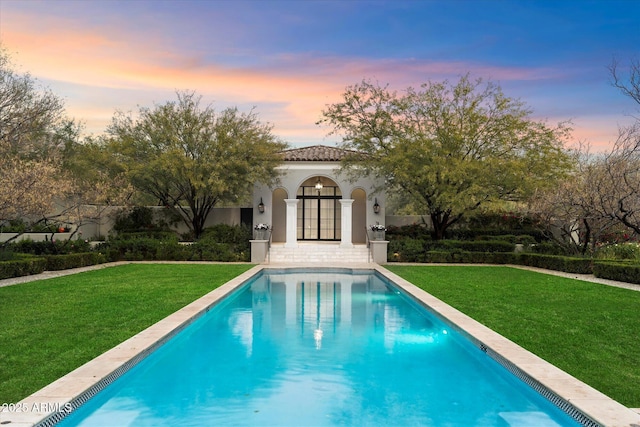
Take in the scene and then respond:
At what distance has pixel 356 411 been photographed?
5.23 metres

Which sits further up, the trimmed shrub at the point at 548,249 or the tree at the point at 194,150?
the tree at the point at 194,150

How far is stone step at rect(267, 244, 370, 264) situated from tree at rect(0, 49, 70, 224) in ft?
30.9

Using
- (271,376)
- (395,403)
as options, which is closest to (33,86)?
(271,376)

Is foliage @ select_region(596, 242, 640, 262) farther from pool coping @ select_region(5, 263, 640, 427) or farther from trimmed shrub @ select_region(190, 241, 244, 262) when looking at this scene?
trimmed shrub @ select_region(190, 241, 244, 262)

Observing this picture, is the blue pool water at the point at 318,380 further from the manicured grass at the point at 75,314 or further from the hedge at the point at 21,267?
the hedge at the point at 21,267

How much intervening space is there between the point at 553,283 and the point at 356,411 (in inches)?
438

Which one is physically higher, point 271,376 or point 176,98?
point 176,98

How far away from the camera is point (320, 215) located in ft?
90.0

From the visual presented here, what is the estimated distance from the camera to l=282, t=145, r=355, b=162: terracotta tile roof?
2539 cm

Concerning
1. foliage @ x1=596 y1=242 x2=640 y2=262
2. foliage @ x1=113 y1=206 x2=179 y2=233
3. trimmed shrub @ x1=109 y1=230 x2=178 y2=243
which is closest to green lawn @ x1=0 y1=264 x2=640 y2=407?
foliage @ x1=596 y1=242 x2=640 y2=262

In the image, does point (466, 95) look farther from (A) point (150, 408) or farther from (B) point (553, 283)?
(A) point (150, 408)

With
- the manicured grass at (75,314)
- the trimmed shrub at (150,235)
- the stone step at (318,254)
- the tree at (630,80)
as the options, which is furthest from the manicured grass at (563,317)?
the trimmed shrub at (150,235)

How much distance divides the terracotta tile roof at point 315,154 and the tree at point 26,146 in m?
10.9

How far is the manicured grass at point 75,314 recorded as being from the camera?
224 inches
